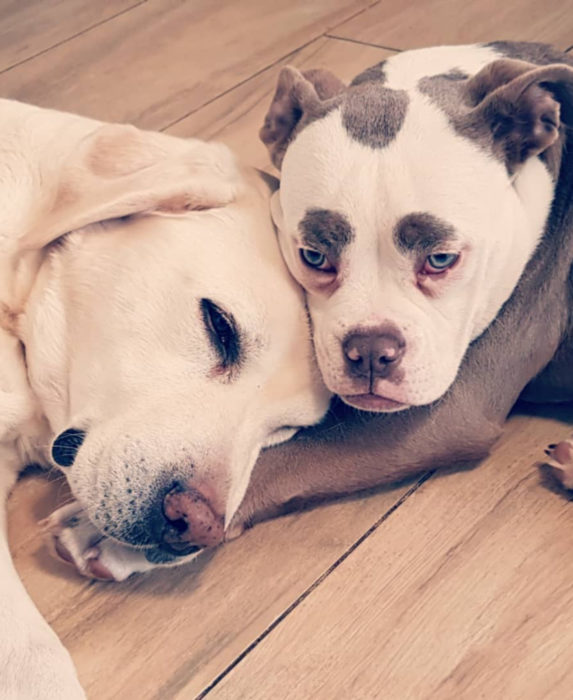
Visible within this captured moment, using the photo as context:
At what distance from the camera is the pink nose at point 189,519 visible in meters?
1.38

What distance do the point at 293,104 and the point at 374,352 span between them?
0.51 m

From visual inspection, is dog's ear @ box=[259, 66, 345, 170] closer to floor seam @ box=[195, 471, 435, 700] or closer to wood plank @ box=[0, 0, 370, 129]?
floor seam @ box=[195, 471, 435, 700]

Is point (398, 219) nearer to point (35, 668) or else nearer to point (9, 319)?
point (9, 319)

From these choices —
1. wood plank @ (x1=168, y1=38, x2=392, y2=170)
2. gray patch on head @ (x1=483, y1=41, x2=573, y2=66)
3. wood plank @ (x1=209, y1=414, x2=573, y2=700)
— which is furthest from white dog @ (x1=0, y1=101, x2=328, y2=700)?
wood plank @ (x1=168, y1=38, x2=392, y2=170)

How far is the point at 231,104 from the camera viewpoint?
9.18 ft

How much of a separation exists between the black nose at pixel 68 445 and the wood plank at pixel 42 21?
6.49ft

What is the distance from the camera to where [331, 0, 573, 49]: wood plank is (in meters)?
3.01

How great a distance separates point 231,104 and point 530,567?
1.76 metres

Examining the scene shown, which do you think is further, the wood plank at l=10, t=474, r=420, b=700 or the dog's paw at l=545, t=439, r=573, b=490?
the dog's paw at l=545, t=439, r=573, b=490

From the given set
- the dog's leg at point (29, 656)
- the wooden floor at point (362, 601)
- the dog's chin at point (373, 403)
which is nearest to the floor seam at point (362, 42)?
the wooden floor at point (362, 601)

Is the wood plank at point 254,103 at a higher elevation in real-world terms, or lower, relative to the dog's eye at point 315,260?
lower

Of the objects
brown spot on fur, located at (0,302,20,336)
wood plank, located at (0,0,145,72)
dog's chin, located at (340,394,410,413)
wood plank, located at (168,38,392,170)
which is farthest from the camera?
wood plank, located at (0,0,145,72)

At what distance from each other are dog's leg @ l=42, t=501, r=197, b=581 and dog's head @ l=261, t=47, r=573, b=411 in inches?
16.3

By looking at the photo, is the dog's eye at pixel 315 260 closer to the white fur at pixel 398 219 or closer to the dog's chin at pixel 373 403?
the white fur at pixel 398 219
